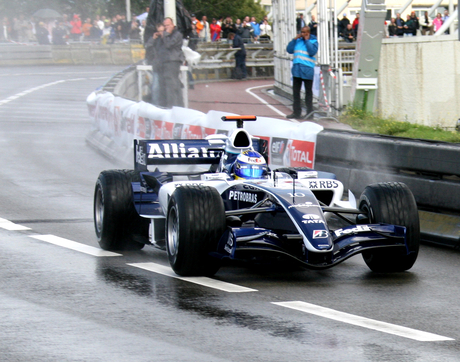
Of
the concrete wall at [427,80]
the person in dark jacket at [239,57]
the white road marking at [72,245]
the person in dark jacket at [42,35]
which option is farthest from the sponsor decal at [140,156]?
the person in dark jacket at [42,35]

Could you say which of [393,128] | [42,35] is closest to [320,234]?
[393,128]

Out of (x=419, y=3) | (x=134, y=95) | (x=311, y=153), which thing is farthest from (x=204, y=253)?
(x=419, y=3)

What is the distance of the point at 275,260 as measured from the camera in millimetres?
8031

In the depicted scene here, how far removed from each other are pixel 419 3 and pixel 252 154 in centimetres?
5562

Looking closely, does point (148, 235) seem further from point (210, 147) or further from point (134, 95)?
point (134, 95)

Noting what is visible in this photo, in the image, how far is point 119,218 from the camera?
9406mm

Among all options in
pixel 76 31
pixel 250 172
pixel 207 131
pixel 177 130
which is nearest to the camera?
pixel 250 172

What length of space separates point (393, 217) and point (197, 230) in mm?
1796

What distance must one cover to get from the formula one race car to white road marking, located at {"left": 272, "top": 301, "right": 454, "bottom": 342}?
0.78 meters

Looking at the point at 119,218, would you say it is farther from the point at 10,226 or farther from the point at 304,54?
the point at 304,54

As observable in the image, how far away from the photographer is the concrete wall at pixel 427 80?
21750 millimetres

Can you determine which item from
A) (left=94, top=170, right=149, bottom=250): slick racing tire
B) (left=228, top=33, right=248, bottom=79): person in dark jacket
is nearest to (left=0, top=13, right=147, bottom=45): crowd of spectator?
(left=228, top=33, right=248, bottom=79): person in dark jacket

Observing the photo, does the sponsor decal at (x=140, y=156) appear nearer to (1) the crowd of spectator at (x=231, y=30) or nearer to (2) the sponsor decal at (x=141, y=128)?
(2) the sponsor decal at (x=141, y=128)

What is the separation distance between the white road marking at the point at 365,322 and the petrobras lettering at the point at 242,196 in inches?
70.9
